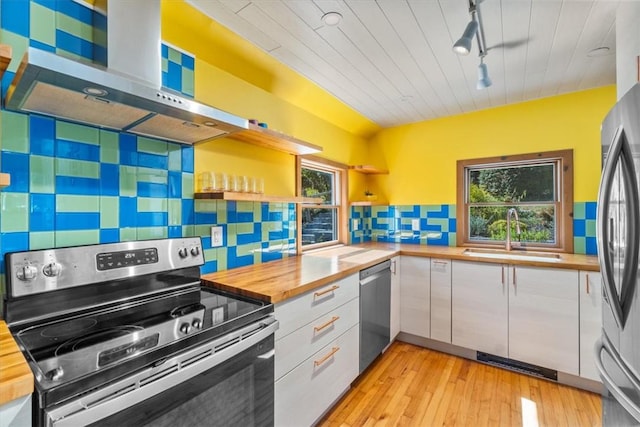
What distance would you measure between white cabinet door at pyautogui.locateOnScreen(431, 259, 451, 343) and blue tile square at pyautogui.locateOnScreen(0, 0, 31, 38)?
2.80 m

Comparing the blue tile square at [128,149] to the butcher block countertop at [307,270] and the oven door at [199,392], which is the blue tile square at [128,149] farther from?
the oven door at [199,392]

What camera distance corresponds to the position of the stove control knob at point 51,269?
104 cm

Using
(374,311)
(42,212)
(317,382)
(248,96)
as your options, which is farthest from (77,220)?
(374,311)

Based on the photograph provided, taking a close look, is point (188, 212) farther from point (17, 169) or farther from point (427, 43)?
point (427, 43)

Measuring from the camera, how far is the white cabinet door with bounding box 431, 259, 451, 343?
244cm

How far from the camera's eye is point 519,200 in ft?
9.00

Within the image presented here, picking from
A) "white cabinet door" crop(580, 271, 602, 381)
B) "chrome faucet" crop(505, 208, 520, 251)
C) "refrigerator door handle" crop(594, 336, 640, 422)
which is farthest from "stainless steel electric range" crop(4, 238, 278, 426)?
"chrome faucet" crop(505, 208, 520, 251)

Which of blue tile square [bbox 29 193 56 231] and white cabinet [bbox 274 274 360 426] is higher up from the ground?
blue tile square [bbox 29 193 56 231]

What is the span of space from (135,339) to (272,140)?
137 cm

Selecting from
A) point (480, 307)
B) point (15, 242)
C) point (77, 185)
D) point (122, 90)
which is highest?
point (122, 90)

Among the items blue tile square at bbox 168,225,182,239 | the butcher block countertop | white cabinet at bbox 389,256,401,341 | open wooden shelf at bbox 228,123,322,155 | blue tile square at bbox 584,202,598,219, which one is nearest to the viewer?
the butcher block countertop

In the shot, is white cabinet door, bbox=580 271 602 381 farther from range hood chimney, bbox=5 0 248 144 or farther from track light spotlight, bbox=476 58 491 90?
range hood chimney, bbox=5 0 248 144

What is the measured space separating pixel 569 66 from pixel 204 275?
9.26 feet

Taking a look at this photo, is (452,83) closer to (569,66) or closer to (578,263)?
(569,66)
